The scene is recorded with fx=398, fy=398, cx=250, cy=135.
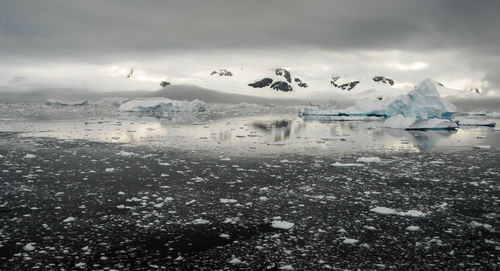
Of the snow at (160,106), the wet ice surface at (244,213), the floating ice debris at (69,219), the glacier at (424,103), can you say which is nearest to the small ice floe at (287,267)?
the wet ice surface at (244,213)

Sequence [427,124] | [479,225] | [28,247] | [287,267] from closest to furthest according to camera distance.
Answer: [287,267]
[28,247]
[479,225]
[427,124]

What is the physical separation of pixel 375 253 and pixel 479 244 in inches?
64.8

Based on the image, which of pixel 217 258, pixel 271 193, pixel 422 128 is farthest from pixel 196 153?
pixel 422 128

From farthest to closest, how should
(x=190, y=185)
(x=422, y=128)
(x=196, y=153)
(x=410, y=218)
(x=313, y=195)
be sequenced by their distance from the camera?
(x=422, y=128)
(x=196, y=153)
(x=190, y=185)
(x=313, y=195)
(x=410, y=218)

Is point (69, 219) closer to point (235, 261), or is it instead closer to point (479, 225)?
point (235, 261)

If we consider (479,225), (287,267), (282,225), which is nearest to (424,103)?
(479,225)

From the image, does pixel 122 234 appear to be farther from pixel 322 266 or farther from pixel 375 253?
pixel 375 253

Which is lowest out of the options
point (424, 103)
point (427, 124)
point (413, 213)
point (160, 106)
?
point (413, 213)

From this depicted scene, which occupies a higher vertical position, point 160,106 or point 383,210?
point 160,106

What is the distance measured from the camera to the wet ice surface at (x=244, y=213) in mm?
5219

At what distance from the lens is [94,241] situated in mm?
5727

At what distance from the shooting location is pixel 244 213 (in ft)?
23.5

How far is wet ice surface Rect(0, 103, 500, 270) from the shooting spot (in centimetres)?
522

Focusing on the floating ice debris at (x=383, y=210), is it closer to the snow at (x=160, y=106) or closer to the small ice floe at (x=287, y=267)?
the small ice floe at (x=287, y=267)
